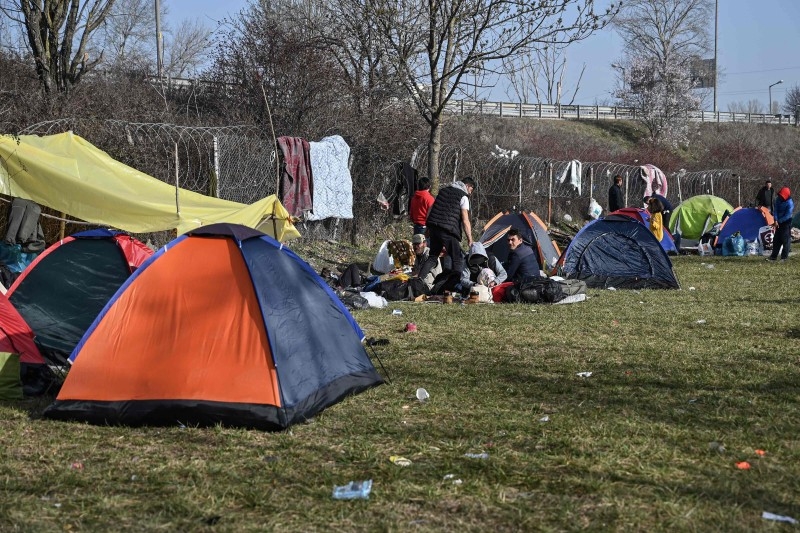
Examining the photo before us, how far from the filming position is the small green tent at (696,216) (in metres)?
22.4

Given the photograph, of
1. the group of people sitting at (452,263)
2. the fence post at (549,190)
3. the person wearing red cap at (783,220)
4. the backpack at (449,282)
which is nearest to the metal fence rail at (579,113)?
the fence post at (549,190)

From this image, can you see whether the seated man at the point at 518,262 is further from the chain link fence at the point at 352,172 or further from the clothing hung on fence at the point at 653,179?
the clothing hung on fence at the point at 653,179

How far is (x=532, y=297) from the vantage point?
12.4m

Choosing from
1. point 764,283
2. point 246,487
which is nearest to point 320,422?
point 246,487

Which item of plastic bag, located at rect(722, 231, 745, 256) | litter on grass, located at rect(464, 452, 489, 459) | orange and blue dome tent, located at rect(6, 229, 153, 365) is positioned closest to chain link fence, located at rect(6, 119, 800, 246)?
orange and blue dome tent, located at rect(6, 229, 153, 365)

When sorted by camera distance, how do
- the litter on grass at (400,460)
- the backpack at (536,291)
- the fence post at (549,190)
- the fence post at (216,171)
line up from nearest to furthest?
the litter on grass at (400,460) → the backpack at (536,291) → the fence post at (216,171) → the fence post at (549,190)

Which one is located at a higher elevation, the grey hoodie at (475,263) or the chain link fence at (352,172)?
the chain link fence at (352,172)

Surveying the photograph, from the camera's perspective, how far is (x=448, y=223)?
13617mm

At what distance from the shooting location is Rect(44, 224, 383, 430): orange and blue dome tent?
6117 mm

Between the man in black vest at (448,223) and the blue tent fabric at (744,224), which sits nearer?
the man in black vest at (448,223)

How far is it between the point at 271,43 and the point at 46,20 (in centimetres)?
546

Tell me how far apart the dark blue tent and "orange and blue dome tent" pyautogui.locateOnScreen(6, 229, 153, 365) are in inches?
312

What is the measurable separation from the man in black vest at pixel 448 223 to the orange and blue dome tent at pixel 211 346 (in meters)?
6.83

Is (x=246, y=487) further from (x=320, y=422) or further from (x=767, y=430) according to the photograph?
(x=767, y=430)
